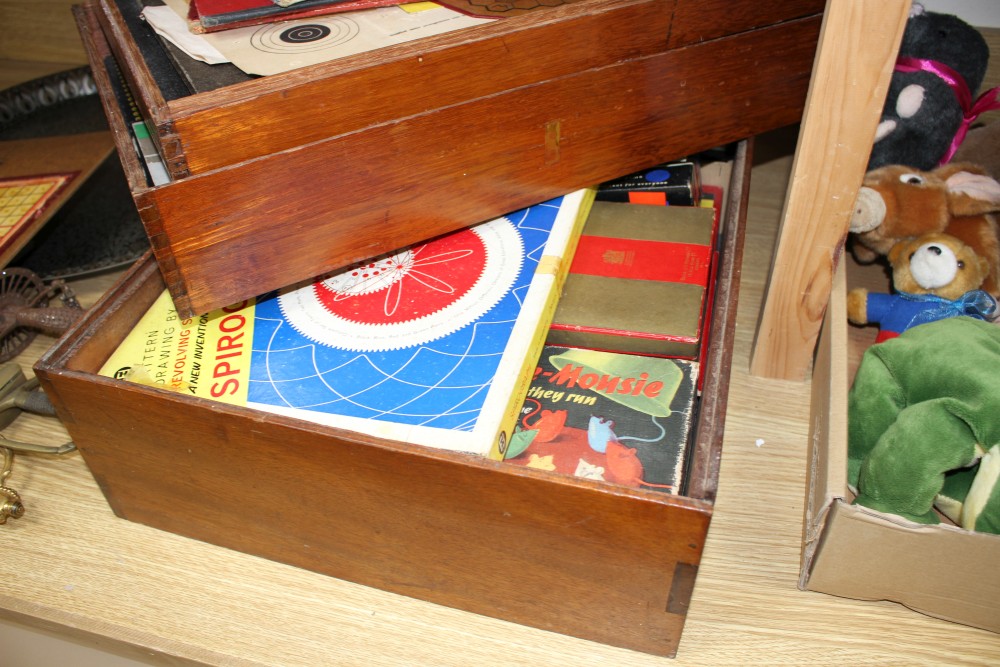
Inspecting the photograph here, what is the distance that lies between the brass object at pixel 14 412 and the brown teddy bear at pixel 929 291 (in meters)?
0.76

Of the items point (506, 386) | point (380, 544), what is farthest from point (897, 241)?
point (380, 544)

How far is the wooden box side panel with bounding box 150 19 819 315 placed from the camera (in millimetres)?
558

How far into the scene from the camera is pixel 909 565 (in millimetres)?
564

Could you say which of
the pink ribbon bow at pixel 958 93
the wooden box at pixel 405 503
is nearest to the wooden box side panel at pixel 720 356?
the wooden box at pixel 405 503

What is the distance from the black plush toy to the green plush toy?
25 centimetres

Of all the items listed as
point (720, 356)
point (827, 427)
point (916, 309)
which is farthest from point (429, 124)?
point (916, 309)

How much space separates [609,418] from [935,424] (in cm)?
24

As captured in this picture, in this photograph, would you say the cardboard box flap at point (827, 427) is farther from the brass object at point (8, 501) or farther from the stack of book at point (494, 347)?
the brass object at point (8, 501)

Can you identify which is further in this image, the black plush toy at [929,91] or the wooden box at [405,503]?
the black plush toy at [929,91]

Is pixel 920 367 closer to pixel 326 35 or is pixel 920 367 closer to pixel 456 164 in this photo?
pixel 456 164

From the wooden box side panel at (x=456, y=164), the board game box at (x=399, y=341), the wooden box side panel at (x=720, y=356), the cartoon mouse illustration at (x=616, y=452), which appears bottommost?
the cartoon mouse illustration at (x=616, y=452)

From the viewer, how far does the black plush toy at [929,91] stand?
0.82 metres

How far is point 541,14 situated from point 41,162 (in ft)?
2.10

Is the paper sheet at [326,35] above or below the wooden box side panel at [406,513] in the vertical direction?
above
